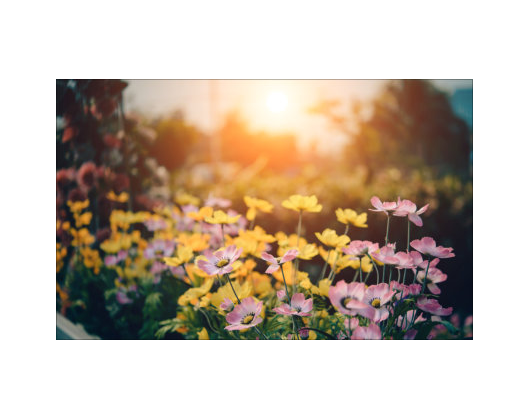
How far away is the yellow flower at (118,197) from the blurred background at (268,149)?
22mm

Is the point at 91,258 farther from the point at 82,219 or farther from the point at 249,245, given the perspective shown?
the point at 249,245

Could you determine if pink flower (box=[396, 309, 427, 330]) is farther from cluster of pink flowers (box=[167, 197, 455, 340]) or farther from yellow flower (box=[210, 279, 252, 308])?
yellow flower (box=[210, 279, 252, 308])

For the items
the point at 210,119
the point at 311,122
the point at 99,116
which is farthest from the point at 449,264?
the point at 99,116

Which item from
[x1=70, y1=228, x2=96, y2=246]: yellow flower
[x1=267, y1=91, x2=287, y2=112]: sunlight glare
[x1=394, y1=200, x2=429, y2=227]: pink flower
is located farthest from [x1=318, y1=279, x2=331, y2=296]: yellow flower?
[x1=70, y1=228, x2=96, y2=246]: yellow flower

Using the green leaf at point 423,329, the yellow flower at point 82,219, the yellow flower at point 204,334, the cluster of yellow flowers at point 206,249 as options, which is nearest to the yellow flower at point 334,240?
the cluster of yellow flowers at point 206,249

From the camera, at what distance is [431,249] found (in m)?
0.97

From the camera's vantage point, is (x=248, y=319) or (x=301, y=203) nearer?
(x=248, y=319)

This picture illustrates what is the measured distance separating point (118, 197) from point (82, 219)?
0.21 metres

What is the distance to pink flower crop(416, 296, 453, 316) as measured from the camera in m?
0.98

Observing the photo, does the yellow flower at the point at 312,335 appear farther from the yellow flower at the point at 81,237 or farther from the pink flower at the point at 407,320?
the yellow flower at the point at 81,237

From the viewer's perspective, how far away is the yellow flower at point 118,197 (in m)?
1.81

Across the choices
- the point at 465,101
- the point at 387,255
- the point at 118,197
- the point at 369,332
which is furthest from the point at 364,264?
the point at 118,197

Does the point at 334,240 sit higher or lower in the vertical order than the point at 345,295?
higher

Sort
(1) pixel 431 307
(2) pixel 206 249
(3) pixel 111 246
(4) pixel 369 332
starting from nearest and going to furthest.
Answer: (4) pixel 369 332 < (1) pixel 431 307 < (2) pixel 206 249 < (3) pixel 111 246
